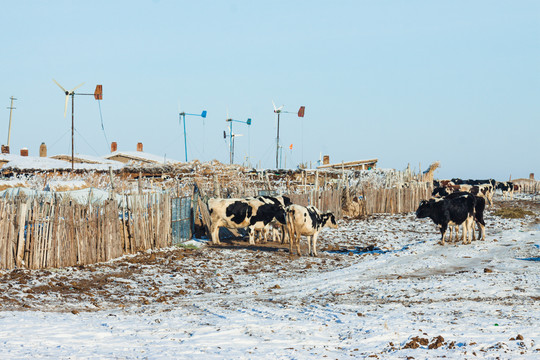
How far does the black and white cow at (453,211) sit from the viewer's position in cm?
1734

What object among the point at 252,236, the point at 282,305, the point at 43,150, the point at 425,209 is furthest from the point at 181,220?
the point at 43,150

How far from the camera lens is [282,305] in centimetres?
982

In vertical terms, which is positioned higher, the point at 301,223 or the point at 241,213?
the point at 241,213

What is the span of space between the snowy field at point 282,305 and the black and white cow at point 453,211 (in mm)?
912

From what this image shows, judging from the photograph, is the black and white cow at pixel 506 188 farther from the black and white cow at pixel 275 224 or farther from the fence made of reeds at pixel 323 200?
the black and white cow at pixel 275 224

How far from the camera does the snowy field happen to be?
7.15 metres

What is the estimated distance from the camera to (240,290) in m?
11.5

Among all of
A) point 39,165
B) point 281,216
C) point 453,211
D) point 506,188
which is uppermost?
point 39,165

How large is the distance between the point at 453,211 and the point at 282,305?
9.24 meters

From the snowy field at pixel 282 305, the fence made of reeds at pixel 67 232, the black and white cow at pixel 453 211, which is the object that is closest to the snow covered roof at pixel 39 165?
the fence made of reeds at pixel 67 232

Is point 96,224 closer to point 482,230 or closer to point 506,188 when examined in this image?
point 482,230

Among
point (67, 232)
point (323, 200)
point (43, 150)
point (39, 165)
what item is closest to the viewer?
point (67, 232)

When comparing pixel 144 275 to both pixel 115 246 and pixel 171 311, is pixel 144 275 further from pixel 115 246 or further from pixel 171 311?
→ pixel 171 311

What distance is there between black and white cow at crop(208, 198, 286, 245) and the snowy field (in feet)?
3.87
